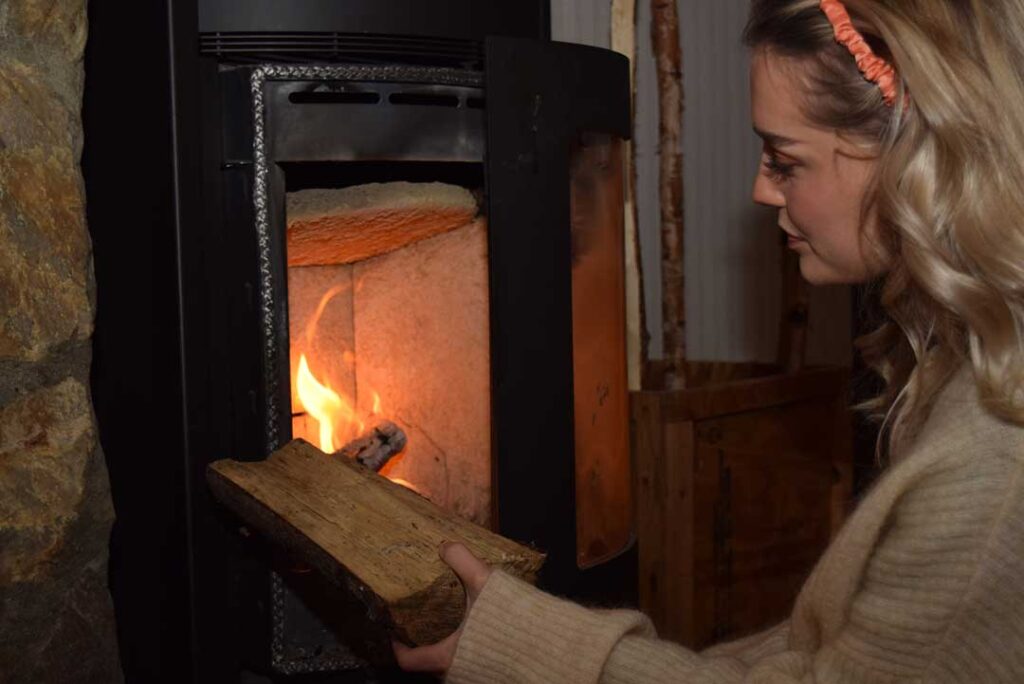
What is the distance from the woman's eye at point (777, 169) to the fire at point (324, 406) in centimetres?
97

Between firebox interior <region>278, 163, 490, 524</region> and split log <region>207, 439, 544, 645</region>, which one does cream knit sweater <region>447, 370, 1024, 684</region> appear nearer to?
split log <region>207, 439, 544, 645</region>

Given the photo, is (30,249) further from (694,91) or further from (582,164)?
(694,91)

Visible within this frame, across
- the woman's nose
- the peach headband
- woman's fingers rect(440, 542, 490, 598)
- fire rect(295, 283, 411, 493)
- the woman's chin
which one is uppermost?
the peach headband

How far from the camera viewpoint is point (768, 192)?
1.47m

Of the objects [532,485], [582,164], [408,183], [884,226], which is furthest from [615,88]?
[884,226]

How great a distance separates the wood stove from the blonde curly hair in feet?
2.21

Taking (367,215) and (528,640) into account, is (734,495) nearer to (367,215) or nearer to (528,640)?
(367,215)

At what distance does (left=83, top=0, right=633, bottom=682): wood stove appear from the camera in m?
1.82

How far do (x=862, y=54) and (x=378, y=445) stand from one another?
3.66ft

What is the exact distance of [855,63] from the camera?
1320 millimetres

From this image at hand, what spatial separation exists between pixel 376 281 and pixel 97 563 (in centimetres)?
74

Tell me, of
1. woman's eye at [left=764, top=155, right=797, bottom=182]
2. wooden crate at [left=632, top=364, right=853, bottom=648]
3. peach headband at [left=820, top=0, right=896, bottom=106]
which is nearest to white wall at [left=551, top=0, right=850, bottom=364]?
wooden crate at [left=632, top=364, right=853, bottom=648]

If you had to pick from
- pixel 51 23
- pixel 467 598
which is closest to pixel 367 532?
pixel 467 598

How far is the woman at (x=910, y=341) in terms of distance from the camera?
3.99ft
